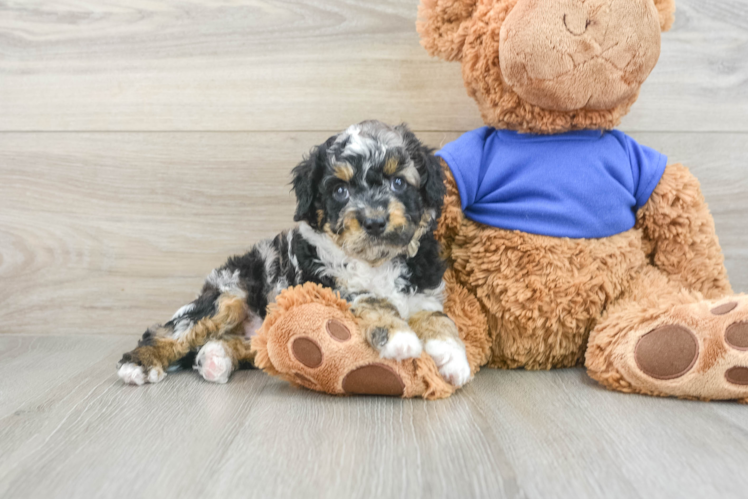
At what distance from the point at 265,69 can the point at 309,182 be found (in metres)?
0.84

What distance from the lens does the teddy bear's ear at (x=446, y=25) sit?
1756 millimetres

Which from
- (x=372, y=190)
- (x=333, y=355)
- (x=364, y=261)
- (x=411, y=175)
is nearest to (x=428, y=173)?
(x=411, y=175)

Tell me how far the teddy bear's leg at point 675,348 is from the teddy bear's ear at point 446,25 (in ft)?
3.02

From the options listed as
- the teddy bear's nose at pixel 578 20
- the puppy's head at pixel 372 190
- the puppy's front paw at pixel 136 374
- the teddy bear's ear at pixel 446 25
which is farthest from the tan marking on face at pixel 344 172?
the puppy's front paw at pixel 136 374

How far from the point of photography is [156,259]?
93.2 inches

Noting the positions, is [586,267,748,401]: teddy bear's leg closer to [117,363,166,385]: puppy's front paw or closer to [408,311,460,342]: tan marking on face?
[408,311,460,342]: tan marking on face

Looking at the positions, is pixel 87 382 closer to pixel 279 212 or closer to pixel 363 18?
pixel 279 212

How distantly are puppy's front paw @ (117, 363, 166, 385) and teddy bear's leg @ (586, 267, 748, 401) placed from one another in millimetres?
1279

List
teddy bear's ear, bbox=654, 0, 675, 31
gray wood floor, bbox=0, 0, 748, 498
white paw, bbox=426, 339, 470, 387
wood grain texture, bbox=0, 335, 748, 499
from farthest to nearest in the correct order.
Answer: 1. gray wood floor, bbox=0, 0, 748, 498
2. teddy bear's ear, bbox=654, 0, 675, 31
3. white paw, bbox=426, 339, 470, 387
4. wood grain texture, bbox=0, 335, 748, 499

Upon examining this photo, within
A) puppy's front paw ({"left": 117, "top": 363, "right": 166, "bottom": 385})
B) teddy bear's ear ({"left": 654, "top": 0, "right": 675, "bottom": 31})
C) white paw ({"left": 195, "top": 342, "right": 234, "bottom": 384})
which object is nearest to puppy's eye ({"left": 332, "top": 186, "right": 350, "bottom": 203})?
white paw ({"left": 195, "top": 342, "right": 234, "bottom": 384})

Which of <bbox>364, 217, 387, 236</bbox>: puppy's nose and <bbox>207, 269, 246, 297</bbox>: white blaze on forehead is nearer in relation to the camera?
<bbox>364, 217, 387, 236</bbox>: puppy's nose

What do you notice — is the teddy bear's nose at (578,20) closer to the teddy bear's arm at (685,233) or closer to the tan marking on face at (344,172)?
the teddy bear's arm at (685,233)

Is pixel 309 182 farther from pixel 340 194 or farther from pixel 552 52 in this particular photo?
pixel 552 52

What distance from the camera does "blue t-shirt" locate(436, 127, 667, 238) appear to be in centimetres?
173
